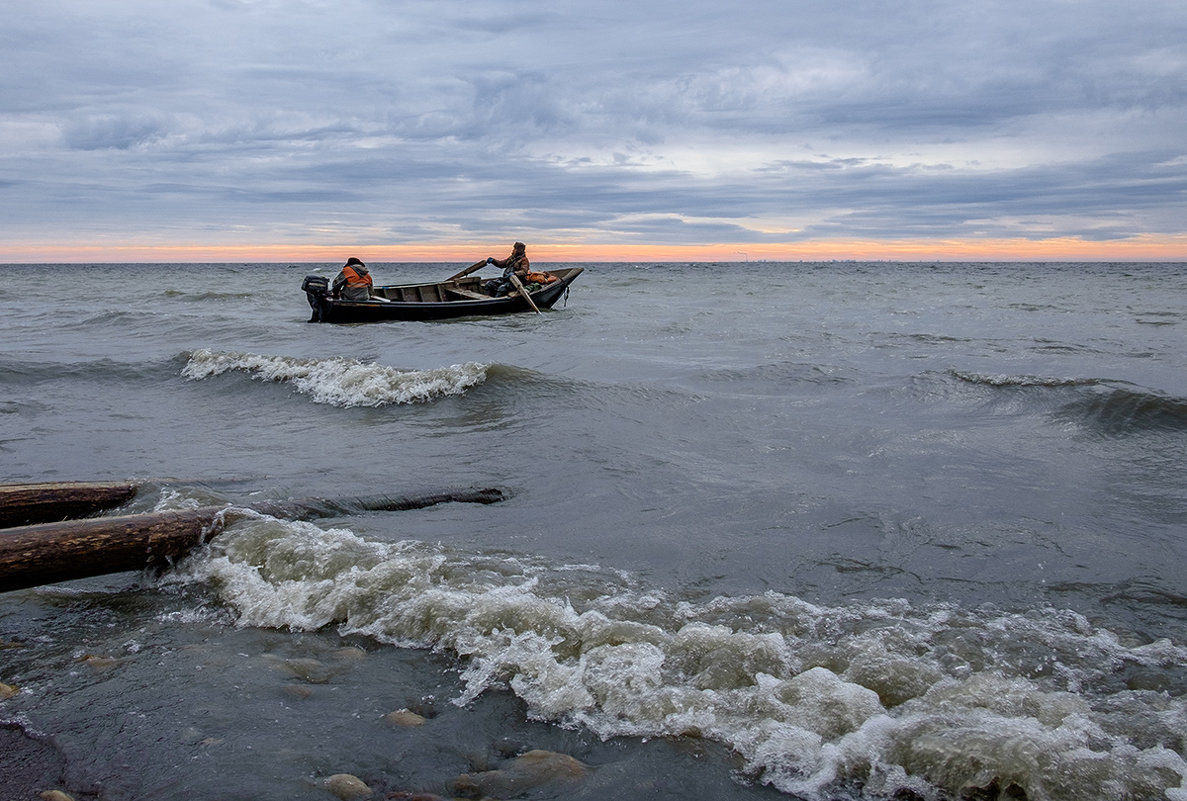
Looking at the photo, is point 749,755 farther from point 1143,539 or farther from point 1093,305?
point 1093,305

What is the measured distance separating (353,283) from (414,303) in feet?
6.25

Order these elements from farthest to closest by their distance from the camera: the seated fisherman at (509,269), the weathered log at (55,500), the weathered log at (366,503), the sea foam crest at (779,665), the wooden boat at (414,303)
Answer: the seated fisherman at (509,269) → the wooden boat at (414,303) → the weathered log at (366,503) → the weathered log at (55,500) → the sea foam crest at (779,665)

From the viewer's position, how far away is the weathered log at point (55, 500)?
532 cm

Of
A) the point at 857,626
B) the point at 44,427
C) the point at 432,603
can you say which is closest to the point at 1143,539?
the point at 857,626

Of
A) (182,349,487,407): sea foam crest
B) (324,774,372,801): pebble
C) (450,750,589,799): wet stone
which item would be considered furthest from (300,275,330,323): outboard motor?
(450,750,589,799): wet stone

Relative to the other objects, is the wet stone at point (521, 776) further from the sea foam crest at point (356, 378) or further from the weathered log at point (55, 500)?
the sea foam crest at point (356, 378)

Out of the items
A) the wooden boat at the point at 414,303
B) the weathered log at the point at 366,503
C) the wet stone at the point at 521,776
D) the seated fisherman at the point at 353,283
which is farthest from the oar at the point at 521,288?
the wet stone at the point at 521,776

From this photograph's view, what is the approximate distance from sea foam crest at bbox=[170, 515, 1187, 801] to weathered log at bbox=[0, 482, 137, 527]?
108 cm

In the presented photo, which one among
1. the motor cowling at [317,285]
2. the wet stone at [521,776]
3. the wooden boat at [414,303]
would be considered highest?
the motor cowling at [317,285]

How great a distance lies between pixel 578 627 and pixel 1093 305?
3238 centimetres

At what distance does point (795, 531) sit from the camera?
634 cm

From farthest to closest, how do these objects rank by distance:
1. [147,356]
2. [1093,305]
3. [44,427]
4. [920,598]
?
[1093,305], [147,356], [44,427], [920,598]

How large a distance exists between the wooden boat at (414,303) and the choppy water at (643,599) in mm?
10893

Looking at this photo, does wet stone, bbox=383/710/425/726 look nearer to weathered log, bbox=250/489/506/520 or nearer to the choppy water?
the choppy water
